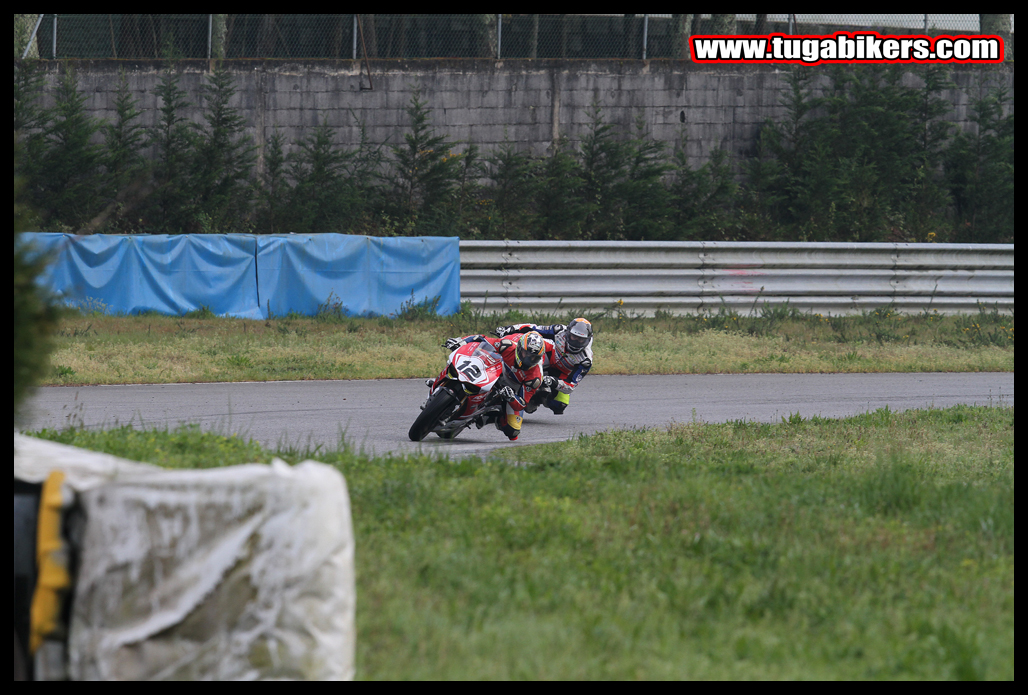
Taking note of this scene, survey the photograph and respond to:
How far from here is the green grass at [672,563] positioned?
3.84 metres

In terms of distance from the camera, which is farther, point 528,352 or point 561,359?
point 561,359

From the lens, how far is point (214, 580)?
10.8 ft

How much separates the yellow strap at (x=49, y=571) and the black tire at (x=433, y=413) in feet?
18.8

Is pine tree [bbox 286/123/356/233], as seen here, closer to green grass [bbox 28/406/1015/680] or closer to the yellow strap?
green grass [bbox 28/406/1015/680]

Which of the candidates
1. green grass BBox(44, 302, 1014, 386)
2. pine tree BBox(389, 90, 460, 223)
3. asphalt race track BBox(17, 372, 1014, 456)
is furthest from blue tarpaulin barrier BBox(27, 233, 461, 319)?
asphalt race track BBox(17, 372, 1014, 456)

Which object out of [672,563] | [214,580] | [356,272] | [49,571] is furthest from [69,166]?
[214,580]

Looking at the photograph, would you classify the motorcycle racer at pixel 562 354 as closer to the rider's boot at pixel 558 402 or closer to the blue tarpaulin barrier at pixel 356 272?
the rider's boot at pixel 558 402

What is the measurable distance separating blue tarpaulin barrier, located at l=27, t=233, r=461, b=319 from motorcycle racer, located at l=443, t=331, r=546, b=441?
9277mm

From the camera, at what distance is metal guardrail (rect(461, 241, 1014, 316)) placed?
19.0m

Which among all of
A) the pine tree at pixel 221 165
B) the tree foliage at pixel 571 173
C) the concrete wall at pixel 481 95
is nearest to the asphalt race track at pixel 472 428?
the tree foliage at pixel 571 173

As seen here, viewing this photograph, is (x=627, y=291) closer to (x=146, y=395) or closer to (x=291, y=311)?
(x=291, y=311)

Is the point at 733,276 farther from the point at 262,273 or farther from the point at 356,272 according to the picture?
the point at 262,273

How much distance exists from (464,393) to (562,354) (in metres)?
1.40
